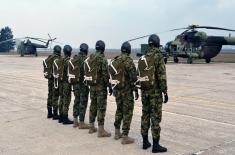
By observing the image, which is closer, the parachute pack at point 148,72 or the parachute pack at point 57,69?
the parachute pack at point 148,72

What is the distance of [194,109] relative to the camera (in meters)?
11.1

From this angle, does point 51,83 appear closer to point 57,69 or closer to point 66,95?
point 57,69

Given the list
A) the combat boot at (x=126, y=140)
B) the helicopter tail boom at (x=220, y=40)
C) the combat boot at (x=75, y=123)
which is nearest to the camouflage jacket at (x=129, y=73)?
the combat boot at (x=126, y=140)

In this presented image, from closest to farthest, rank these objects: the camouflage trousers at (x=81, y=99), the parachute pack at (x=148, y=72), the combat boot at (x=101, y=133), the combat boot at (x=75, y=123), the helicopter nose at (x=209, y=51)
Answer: the parachute pack at (x=148, y=72)
the combat boot at (x=101, y=133)
the camouflage trousers at (x=81, y=99)
the combat boot at (x=75, y=123)
the helicopter nose at (x=209, y=51)

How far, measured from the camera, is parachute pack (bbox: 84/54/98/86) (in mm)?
7742

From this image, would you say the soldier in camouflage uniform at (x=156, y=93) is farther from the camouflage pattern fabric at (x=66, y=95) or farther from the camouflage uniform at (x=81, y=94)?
the camouflage pattern fabric at (x=66, y=95)

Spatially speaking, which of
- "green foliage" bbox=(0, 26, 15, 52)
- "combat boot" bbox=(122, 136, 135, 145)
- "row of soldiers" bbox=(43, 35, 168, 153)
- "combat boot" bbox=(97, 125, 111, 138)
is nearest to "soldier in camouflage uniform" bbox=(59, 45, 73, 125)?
"row of soldiers" bbox=(43, 35, 168, 153)

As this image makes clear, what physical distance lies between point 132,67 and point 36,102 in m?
6.44

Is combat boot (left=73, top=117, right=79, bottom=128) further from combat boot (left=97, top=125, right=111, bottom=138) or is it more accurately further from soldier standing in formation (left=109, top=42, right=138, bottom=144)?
soldier standing in formation (left=109, top=42, right=138, bottom=144)

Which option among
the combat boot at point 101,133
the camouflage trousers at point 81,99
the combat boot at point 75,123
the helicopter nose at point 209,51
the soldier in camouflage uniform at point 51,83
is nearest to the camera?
the combat boot at point 101,133

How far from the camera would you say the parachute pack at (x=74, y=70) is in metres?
8.47

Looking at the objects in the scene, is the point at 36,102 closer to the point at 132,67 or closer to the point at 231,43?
the point at 132,67

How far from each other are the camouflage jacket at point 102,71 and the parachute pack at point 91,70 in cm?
7

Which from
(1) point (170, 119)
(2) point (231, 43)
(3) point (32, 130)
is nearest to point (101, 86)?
(3) point (32, 130)
